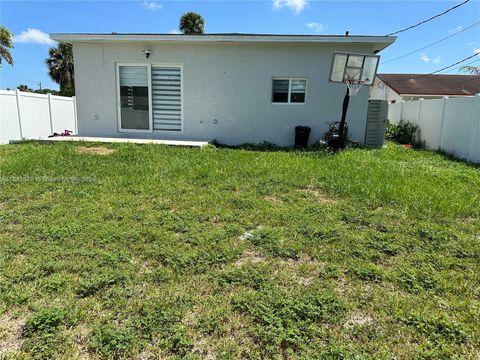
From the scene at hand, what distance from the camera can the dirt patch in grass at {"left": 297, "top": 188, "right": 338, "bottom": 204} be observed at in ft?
16.9

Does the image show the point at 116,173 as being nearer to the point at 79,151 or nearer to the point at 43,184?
the point at 43,184

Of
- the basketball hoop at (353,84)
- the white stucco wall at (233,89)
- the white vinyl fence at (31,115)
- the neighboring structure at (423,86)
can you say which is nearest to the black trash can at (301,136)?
the white stucco wall at (233,89)

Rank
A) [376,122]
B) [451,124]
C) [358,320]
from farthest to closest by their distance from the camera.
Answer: [376,122] → [451,124] → [358,320]

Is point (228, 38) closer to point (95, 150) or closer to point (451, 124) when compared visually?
point (95, 150)

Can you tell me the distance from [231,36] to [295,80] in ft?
8.10

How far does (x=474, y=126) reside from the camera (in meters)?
9.43

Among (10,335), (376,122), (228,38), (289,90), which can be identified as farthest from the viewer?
(376,122)

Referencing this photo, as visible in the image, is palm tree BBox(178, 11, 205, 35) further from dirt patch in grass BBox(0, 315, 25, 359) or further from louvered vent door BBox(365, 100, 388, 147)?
dirt patch in grass BBox(0, 315, 25, 359)

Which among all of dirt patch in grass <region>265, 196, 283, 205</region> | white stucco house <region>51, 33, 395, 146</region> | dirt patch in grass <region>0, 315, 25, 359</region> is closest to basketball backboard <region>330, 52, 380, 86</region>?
white stucco house <region>51, 33, 395, 146</region>

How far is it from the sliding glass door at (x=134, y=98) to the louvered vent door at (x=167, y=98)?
230 millimetres

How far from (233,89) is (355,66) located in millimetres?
3840

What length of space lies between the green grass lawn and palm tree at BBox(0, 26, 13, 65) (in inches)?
960

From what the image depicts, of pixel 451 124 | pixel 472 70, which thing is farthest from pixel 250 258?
pixel 472 70

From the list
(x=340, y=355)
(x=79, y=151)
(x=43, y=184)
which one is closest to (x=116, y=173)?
(x=43, y=184)
